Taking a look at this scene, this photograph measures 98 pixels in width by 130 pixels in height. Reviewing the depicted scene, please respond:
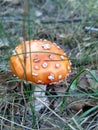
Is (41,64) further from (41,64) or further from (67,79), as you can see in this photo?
(67,79)

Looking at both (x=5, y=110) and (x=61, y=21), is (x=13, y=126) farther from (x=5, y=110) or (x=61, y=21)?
(x=61, y=21)

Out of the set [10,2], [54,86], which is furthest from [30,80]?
[10,2]

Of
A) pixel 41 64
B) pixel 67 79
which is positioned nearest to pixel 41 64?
pixel 41 64

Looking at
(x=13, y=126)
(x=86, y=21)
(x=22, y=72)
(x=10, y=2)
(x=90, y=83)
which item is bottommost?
(x=13, y=126)
